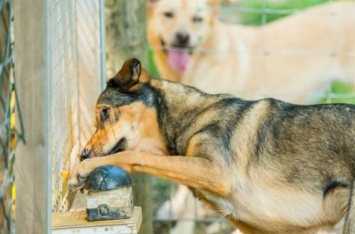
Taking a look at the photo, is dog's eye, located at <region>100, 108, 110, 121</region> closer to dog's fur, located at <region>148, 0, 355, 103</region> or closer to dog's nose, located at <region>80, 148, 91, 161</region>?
dog's nose, located at <region>80, 148, 91, 161</region>

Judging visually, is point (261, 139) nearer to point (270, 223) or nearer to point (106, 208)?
point (270, 223)

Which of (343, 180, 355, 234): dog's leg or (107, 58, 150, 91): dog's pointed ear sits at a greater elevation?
(107, 58, 150, 91): dog's pointed ear

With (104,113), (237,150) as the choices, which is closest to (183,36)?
(104,113)

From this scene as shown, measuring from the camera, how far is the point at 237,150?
229 inches

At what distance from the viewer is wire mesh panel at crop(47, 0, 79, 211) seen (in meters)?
5.83

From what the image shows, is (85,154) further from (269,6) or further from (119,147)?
(269,6)

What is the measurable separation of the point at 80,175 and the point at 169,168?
0.48 meters

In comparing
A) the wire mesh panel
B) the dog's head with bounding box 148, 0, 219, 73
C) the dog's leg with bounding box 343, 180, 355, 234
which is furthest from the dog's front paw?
the dog's head with bounding box 148, 0, 219, 73

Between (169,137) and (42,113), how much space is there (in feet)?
6.52

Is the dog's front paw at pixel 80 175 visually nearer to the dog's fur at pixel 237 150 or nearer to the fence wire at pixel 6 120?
the dog's fur at pixel 237 150

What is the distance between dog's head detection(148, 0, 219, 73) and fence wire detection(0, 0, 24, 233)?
17.2ft

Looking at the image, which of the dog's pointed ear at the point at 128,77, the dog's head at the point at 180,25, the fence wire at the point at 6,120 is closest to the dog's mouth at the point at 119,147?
the dog's pointed ear at the point at 128,77

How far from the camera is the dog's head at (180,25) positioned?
384 inches

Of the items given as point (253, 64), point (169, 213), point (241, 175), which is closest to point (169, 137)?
point (241, 175)
